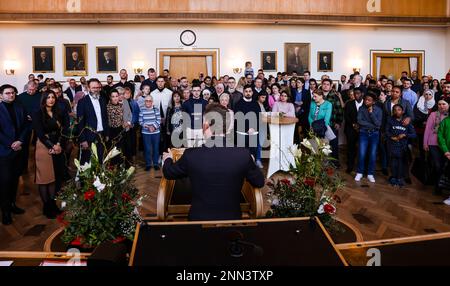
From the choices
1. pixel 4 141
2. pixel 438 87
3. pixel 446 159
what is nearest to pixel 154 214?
pixel 4 141

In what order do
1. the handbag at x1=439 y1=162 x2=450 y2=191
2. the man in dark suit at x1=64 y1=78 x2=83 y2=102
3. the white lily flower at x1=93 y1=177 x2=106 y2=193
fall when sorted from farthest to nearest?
the man in dark suit at x1=64 y1=78 x2=83 y2=102 → the handbag at x1=439 y1=162 x2=450 y2=191 → the white lily flower at x1=93 y1=177 x2=106 y2=193

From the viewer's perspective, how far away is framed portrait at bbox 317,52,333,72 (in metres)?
14.8

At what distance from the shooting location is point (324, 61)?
14.9 metres

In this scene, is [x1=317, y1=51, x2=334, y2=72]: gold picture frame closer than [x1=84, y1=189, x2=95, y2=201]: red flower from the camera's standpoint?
No

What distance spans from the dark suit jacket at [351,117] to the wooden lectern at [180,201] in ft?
15.9

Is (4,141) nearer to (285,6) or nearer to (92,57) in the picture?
(92,57)

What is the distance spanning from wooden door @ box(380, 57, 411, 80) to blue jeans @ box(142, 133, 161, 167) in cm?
1027

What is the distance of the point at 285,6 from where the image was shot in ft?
45.5

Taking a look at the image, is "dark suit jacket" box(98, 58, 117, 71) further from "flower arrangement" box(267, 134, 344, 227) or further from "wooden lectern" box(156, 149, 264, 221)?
"flower arrangement" box(267, 134, 344, 227)

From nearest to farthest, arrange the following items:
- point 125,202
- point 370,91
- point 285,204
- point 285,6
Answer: point 125,202
point 285,204
point 370,91
point 285,6

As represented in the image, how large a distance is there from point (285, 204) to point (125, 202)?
115cm

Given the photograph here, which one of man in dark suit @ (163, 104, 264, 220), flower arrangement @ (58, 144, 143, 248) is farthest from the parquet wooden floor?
man in dark suit @ (163, 104, 264, 220)

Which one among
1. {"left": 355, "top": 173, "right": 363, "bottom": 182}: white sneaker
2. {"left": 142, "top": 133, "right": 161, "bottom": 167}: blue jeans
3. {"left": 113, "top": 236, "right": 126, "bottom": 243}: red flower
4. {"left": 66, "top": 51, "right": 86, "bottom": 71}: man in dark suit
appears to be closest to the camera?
{"left": 113, "top": 236, "right": 126, "bottom": 243}: red flower
